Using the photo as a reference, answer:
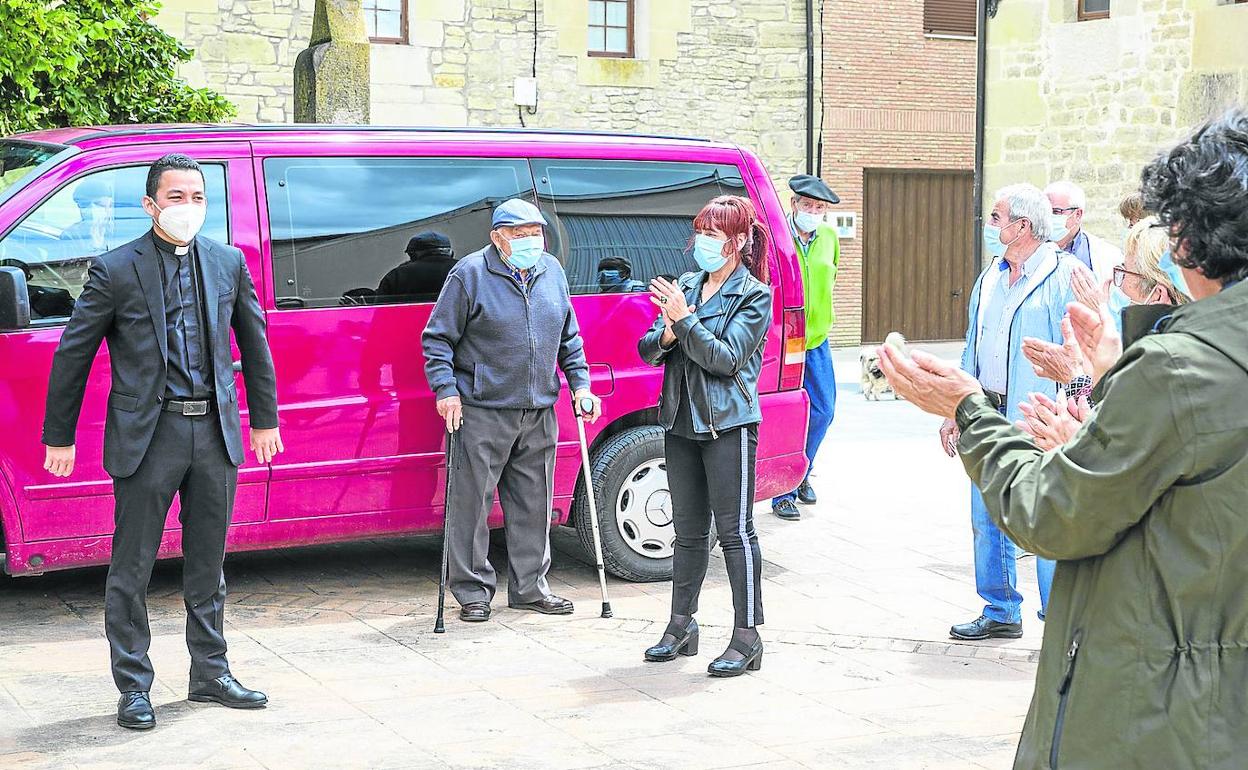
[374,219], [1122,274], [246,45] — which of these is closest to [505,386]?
[374,219]

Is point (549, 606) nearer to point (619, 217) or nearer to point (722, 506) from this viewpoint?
point (722, 506)

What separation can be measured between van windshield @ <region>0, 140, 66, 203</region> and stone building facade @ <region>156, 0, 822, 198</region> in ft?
36.6

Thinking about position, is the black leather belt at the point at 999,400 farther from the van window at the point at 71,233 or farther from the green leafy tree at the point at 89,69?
the green leafy tree at the point at 89,69

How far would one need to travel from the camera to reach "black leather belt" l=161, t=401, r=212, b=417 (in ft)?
18.3

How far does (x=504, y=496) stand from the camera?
755 cm

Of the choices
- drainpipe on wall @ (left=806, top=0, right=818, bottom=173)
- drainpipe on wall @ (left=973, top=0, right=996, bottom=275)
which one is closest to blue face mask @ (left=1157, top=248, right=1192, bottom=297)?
drainpipe on wall @ (left=973, top=0, right=996, bottom=275)

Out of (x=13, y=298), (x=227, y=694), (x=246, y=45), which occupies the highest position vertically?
(x=246, y=45)

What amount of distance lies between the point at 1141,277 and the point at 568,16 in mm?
16135

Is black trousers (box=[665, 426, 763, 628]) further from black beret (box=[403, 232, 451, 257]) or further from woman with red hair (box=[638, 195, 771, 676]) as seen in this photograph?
black beret (box=[403, 232, 451, 257])

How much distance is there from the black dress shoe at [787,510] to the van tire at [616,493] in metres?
1.79

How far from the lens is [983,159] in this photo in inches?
803

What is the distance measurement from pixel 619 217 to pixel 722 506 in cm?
215

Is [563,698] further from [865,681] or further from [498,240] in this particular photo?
[498,240]

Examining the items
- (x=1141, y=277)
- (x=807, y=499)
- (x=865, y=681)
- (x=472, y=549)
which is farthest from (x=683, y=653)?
(x=807, y=499)
